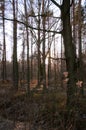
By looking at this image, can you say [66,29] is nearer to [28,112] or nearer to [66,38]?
[66,38]

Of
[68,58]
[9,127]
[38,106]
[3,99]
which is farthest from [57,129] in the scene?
[3,99]

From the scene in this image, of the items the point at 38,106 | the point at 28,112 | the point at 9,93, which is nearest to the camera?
the point at 28,112

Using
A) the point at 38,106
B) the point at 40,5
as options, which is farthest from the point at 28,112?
A: the point at 40,5

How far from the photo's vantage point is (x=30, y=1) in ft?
65.6

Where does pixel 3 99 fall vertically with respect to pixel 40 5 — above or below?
below

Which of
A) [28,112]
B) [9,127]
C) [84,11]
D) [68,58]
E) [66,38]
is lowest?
[9,127]

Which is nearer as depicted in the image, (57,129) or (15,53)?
(57,129)

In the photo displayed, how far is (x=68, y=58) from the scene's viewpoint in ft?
28.7

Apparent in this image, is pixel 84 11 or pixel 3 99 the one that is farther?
pixel 84 11

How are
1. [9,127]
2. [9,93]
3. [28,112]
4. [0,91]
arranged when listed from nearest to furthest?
[28,112] → [9,127] → [9,93] → [0,91]

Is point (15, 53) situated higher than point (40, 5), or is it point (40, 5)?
point (40, 5)

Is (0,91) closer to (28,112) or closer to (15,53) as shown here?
(28,112)

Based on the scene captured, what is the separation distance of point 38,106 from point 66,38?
2.72 metres

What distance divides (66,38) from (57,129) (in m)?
3.28
